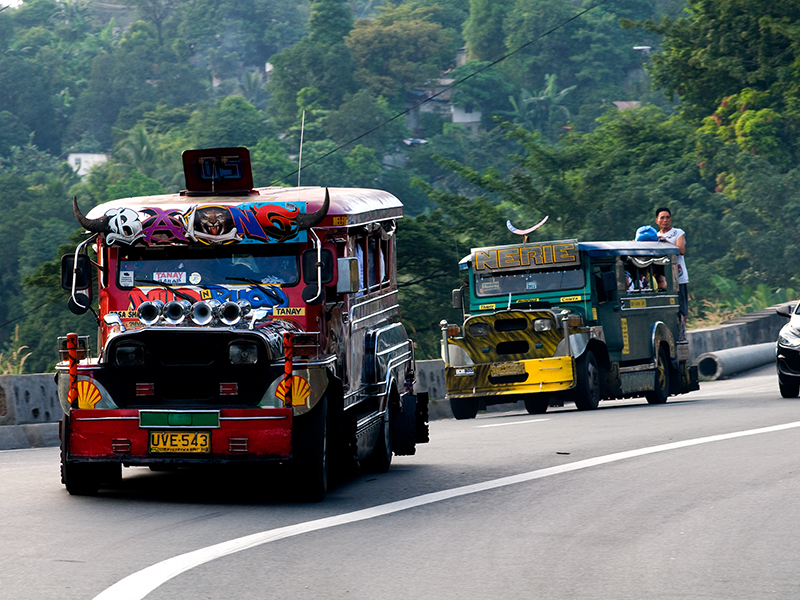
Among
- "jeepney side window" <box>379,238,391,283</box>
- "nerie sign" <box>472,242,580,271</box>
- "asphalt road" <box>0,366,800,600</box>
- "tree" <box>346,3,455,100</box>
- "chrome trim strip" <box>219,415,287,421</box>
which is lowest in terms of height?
"asphalt road" <box>0,366,800,600</box>

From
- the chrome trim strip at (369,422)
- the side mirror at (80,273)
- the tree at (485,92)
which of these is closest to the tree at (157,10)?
the tree at (485,92)

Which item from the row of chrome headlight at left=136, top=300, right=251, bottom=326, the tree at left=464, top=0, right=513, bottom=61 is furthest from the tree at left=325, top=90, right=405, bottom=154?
the row of chrome headlight at left=136, top=300, right=251, bottom=326

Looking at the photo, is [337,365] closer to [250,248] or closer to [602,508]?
[250,248]

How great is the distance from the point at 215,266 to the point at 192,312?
1.93 feet

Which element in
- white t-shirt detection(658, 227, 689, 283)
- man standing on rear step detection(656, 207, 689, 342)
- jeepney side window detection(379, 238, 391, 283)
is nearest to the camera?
jeepney side window detection(379, 238, 391, 283)

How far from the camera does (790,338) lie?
18859 mm

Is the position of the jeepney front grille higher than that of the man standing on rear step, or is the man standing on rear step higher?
the man standing on rear step

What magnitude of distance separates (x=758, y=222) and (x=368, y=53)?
289 feet

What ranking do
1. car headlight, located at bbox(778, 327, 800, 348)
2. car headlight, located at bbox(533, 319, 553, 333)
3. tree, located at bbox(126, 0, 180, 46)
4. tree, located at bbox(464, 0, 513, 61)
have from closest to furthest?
car headlight, located at bbox(533, 319, 553, 333), car headlight, located at bbox(778, 327, 800, 348), tree, located at bbox(464, 0, 513, 61), tree, located at bbox(126, 0, 180, 46)

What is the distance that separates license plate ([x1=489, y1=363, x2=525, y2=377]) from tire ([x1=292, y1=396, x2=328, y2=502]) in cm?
907

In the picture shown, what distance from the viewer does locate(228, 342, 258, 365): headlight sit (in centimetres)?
957

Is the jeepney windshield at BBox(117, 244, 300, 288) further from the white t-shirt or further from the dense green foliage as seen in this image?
the white t-shirt

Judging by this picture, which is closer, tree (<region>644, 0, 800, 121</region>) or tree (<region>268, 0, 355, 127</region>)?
tree (<region>644, 0, 800, 121</region>)

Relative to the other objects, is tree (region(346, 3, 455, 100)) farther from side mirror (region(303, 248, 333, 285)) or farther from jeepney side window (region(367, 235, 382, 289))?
side mirror (region(303, 248, 333, 285))
